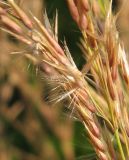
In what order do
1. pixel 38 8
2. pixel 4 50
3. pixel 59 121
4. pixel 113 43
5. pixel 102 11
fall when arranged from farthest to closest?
pixel 59 121 < pixel 4 50 < pixel 38 8 < pixel 102 11 < pixel 113 43

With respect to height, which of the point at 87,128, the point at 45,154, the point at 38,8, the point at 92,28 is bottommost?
the point at 45,154

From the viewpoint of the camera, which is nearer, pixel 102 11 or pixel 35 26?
pixel 35 26

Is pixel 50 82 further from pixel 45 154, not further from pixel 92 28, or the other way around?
pixel 45 154

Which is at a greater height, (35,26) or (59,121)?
(35,26)

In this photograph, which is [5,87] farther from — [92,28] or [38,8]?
[92,28]

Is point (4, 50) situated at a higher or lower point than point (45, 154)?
higher

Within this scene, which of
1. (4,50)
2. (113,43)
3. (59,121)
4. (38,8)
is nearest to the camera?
(113,43)

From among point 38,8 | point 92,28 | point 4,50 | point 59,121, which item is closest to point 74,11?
point 92,28

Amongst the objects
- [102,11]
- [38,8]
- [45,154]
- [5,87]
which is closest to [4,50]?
[38,8]

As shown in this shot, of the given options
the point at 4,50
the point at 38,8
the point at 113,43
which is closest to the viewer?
the point at 113,43
